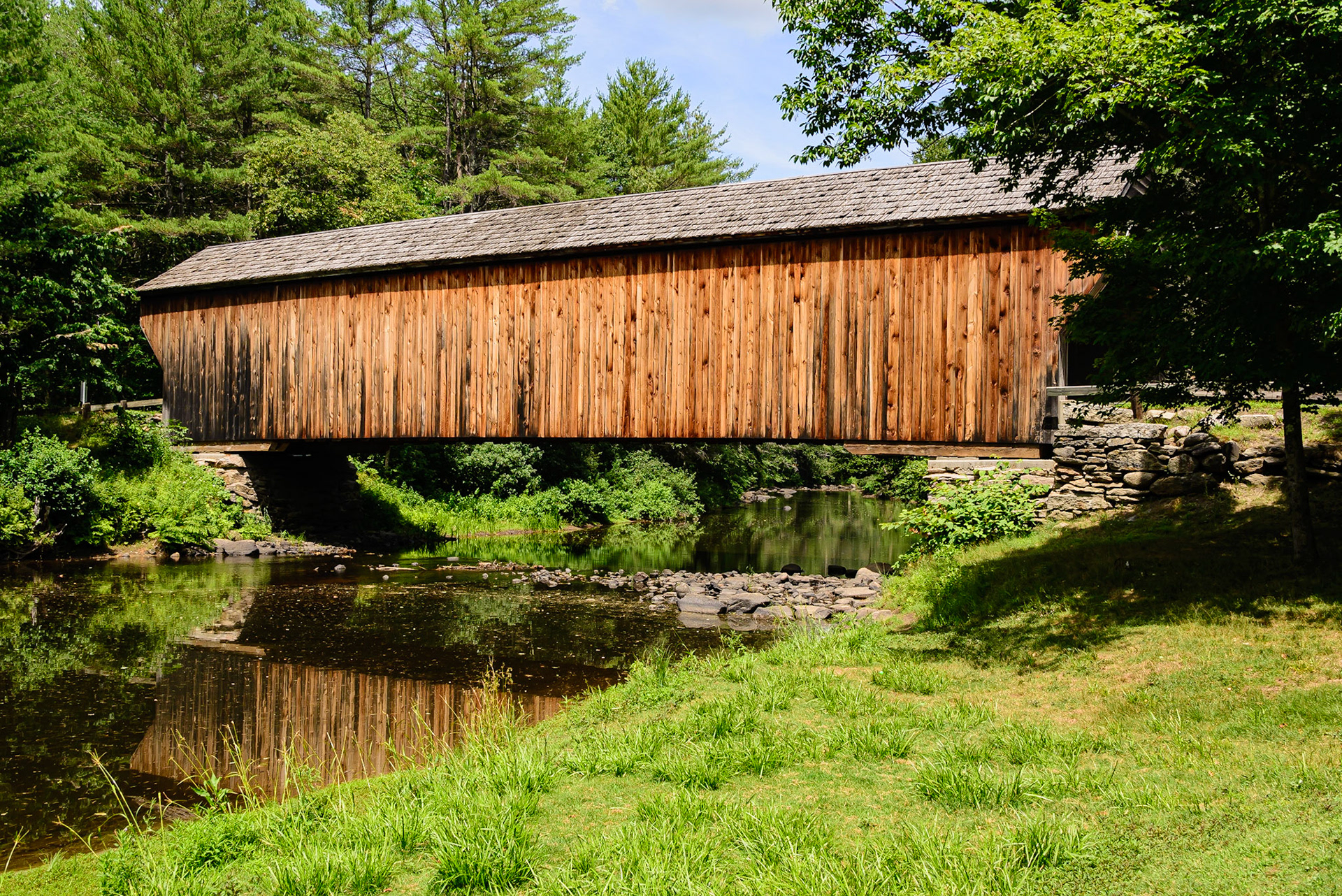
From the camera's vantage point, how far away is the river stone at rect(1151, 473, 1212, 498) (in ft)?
31.5

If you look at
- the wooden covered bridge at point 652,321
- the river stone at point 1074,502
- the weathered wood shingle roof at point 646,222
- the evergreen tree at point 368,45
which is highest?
the evergreen tree at point 368,45

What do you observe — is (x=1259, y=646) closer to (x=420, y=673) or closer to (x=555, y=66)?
(x=420, y=673)

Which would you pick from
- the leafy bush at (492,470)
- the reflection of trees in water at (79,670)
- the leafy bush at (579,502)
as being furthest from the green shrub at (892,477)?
the reflection of trees in water at (79,670)

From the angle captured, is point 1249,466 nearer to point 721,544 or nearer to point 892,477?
point 721,544

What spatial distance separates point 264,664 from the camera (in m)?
7.73

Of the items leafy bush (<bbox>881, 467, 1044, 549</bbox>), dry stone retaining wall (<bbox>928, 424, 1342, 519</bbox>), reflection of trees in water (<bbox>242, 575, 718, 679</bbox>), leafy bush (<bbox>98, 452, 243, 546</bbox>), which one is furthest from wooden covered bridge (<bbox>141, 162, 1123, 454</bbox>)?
reflection of trees in water (<bbox>242, 575, 718, 679</bbox>)

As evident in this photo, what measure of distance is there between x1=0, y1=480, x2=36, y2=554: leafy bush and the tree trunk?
47.6 ft

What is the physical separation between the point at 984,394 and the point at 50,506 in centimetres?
1318

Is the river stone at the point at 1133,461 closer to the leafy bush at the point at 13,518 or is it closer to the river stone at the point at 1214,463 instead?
the river stone at the point at 1214,463

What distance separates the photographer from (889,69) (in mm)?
7324

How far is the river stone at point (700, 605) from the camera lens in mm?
10445

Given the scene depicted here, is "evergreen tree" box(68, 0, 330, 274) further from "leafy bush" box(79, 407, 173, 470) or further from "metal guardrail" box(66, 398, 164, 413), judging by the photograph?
"leafy bush" box(79, 407, 173, 470)

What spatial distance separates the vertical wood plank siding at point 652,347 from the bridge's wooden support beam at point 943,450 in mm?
112

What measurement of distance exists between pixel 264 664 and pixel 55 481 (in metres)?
7.30
